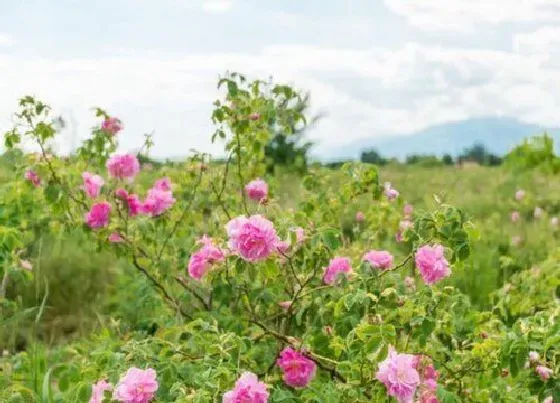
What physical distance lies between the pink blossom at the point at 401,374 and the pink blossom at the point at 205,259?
807mm

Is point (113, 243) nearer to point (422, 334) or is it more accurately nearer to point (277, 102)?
point (277, 102)

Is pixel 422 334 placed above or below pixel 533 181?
above

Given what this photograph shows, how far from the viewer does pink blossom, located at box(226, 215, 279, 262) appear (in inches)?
99.4

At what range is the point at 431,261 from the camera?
8.48 feet

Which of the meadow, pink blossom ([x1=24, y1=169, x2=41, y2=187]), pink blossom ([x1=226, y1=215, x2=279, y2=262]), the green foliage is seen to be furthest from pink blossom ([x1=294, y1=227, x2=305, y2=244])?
the green foliage

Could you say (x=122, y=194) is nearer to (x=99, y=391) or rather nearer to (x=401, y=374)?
(x=99, y=391)

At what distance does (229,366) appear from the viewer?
2479 millimetres

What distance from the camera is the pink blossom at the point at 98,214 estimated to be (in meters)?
3.55

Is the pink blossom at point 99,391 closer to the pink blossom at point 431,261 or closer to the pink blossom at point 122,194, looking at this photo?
the pink blossom at point 431,261

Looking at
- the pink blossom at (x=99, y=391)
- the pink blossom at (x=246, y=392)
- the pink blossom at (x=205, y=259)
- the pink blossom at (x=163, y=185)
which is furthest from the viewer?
the pink blossom at (x=163, y=185)

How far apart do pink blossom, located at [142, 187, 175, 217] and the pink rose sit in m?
1.33

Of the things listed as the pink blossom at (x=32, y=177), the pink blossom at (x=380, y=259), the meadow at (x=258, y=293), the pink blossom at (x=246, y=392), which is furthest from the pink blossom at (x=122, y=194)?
the pink blossom at (x=246, y=392)

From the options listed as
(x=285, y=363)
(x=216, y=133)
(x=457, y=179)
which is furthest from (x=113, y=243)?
(x=457, y=179)

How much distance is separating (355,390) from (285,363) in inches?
12.9
